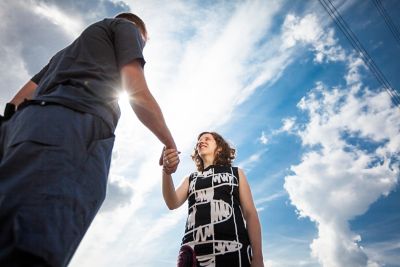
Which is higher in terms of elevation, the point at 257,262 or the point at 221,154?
the point at 221,154

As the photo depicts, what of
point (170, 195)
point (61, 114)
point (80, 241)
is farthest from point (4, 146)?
point (170, 195)

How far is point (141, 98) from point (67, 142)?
57cm

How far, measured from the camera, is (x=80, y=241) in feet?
4.83

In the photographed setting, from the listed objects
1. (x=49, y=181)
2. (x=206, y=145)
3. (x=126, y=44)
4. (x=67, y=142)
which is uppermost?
(x=206, y=145)

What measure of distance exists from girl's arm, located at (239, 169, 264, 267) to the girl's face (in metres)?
0.78

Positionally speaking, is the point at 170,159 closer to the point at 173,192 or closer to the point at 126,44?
the point at 126,44

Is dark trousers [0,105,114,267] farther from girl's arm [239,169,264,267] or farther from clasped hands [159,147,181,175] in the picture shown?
girl's arm [239,169,264,267]

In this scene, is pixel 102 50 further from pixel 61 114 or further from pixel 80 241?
pixel 80 241

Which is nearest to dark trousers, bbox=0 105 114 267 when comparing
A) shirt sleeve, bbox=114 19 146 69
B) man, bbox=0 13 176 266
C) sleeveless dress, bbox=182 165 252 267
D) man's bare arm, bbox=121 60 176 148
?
man, bbox=0 13 176 266

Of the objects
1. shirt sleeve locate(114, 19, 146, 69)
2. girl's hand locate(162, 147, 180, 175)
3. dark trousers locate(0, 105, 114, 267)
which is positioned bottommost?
dark trousers locate(0, 105, 114, 267)

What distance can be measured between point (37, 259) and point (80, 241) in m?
0.30

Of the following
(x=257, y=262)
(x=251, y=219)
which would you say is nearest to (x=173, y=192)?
(x=251, y=219)

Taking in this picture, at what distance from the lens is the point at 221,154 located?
477 centimetres

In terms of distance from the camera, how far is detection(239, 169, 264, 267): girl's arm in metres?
3.22
